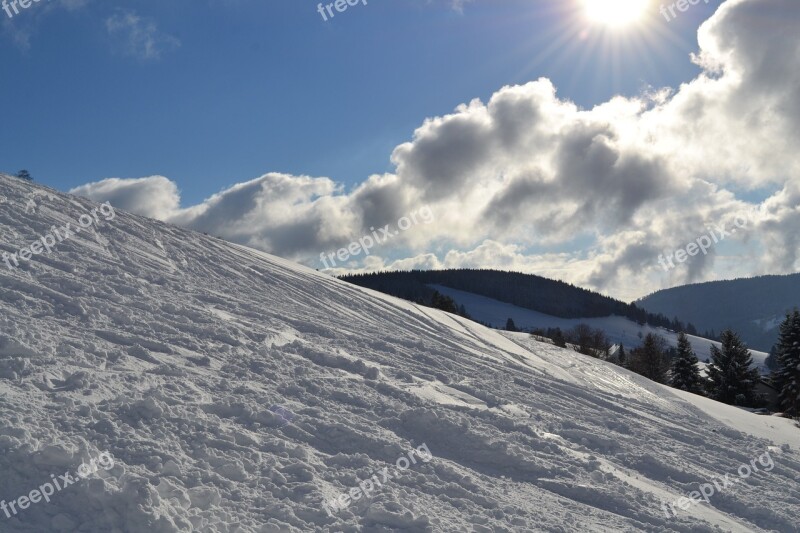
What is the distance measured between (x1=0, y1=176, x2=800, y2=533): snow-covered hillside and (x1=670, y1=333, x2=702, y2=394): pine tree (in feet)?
92.3

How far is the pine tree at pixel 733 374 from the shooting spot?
41688 millimetres

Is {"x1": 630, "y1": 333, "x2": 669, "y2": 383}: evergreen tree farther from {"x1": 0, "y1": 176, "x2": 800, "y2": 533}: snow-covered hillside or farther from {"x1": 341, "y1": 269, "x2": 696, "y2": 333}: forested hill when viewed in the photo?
{"x1": 341, "y1": 269, "x2": 696, "y2": 333}: forested hill

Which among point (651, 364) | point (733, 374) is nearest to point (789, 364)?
point (733, 374)

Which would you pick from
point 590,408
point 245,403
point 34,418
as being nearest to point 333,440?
point 245,403

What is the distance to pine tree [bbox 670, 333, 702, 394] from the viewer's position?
43969 millimetres

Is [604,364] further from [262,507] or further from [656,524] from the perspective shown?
[262,507]

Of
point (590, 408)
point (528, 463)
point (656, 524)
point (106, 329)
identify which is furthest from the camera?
point (590, 408)

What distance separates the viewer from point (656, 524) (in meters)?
8.01

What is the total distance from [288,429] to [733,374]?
141 feet

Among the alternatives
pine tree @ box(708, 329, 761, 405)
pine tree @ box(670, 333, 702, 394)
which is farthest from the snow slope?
pine tree @ box(708, 329, 761, 405)

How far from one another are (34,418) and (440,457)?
5.60 metres

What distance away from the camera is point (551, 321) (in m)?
146

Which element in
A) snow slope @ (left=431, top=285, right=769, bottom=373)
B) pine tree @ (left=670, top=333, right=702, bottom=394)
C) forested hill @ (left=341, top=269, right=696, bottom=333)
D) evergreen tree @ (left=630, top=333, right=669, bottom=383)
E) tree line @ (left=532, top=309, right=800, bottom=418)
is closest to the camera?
tree line @ (left=532, top=309, right=800, bottom=418)

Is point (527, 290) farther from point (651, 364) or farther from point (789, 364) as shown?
point (789, 364)
